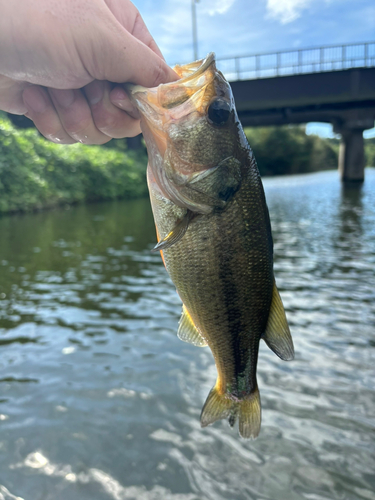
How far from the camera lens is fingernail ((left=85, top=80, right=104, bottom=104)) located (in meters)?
2.40

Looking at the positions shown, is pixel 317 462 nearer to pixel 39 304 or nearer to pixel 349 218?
pixel 39 304

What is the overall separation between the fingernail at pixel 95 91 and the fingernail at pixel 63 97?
0.35ft

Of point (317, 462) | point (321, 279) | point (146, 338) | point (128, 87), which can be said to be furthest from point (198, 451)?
point (321, 279)

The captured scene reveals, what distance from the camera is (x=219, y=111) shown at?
2.06 meters

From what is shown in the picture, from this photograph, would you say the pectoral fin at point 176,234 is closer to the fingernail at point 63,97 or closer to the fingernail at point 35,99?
the fingernail at point 63,97

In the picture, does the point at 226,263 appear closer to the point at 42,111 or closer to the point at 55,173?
the point at 42,111

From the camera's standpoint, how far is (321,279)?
1019 centimetres

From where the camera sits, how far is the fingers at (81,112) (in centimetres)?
246

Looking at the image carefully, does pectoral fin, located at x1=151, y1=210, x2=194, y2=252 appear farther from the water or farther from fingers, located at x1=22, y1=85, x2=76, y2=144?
the water

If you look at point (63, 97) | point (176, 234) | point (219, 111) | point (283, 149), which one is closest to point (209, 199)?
point (176, 234)

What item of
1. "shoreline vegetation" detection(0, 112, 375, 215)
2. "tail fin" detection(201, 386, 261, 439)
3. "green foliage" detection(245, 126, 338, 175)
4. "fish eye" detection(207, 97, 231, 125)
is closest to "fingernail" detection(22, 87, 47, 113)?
"fish eye" detection(207, 97, 231, 125)

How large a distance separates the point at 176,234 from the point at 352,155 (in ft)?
153

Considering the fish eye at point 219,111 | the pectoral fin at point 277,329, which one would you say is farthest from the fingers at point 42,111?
the pectoral fin at point 277,329

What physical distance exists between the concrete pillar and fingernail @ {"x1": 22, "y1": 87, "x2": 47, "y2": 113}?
146 ft
